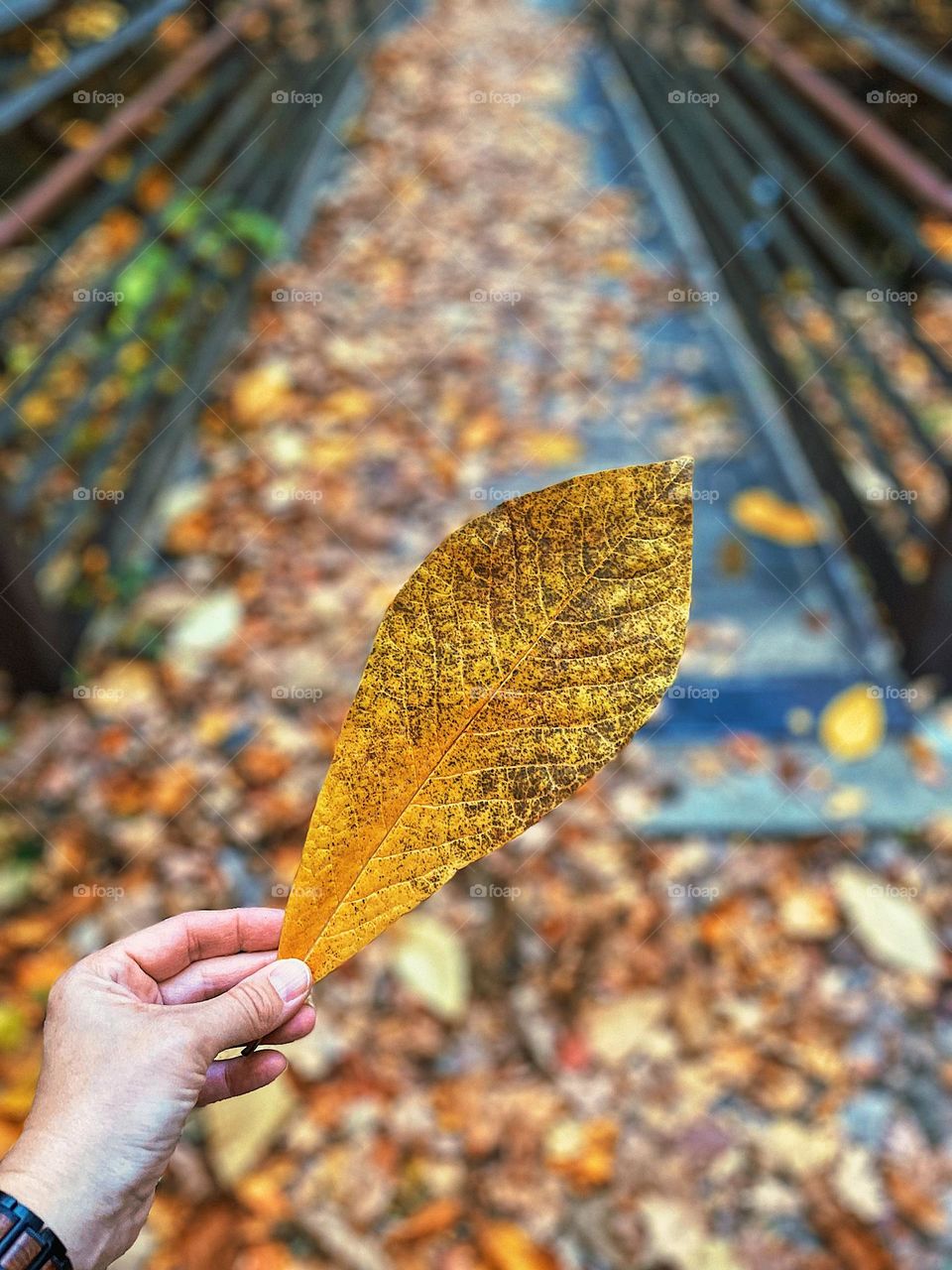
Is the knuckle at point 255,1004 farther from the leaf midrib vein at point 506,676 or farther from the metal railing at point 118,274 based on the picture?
the metal railing at point 118,274

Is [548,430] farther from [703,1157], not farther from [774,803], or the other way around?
[703,1157]
